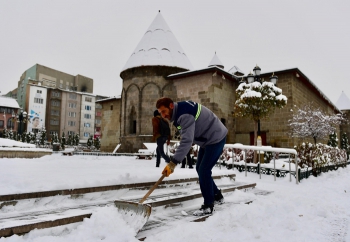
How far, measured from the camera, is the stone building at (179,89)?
62.2 ft

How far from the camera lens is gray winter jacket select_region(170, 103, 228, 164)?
131 inches

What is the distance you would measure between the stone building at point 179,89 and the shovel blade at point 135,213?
16.2 metres

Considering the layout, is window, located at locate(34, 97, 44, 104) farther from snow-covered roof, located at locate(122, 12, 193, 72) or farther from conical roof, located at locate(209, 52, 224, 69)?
conical roof, located at locate(209, 52, 224, 69)

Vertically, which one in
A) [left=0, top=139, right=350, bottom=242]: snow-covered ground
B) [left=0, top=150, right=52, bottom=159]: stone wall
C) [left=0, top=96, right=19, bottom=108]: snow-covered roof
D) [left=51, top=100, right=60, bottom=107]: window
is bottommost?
[left=0, top=139, right=350, bottom=242]: snow-covered ground

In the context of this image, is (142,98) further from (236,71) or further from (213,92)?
(236,71)

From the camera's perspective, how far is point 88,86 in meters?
70.6

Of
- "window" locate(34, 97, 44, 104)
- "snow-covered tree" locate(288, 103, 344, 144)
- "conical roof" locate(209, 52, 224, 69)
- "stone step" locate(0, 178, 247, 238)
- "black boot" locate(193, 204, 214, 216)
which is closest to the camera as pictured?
"stone step" locate(0, 178, 247, 238)

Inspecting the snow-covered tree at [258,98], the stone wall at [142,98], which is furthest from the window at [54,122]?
the snow-covered tree at [258,98]

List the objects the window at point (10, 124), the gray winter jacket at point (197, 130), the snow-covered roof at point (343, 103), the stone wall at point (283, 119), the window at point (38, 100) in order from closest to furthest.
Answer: the gray winter jacket at point (197, 130) → the stone wall at point (283, 119) → the snow-covered roof at point (343, 103) → the window at point (10, 124) → the window at point (38, 100)

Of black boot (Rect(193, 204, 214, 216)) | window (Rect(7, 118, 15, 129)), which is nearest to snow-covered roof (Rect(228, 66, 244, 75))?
black boot (Rect(193, 204, 214, 216))

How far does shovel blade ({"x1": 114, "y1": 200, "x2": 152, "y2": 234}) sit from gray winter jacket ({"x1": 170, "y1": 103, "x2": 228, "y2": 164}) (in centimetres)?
70

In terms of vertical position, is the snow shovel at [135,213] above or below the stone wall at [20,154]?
below

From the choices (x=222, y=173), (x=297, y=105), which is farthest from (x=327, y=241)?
(x=297, y=105)

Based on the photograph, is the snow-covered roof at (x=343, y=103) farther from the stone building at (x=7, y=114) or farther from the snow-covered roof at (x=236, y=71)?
the stone building at (x=7, y=114)
